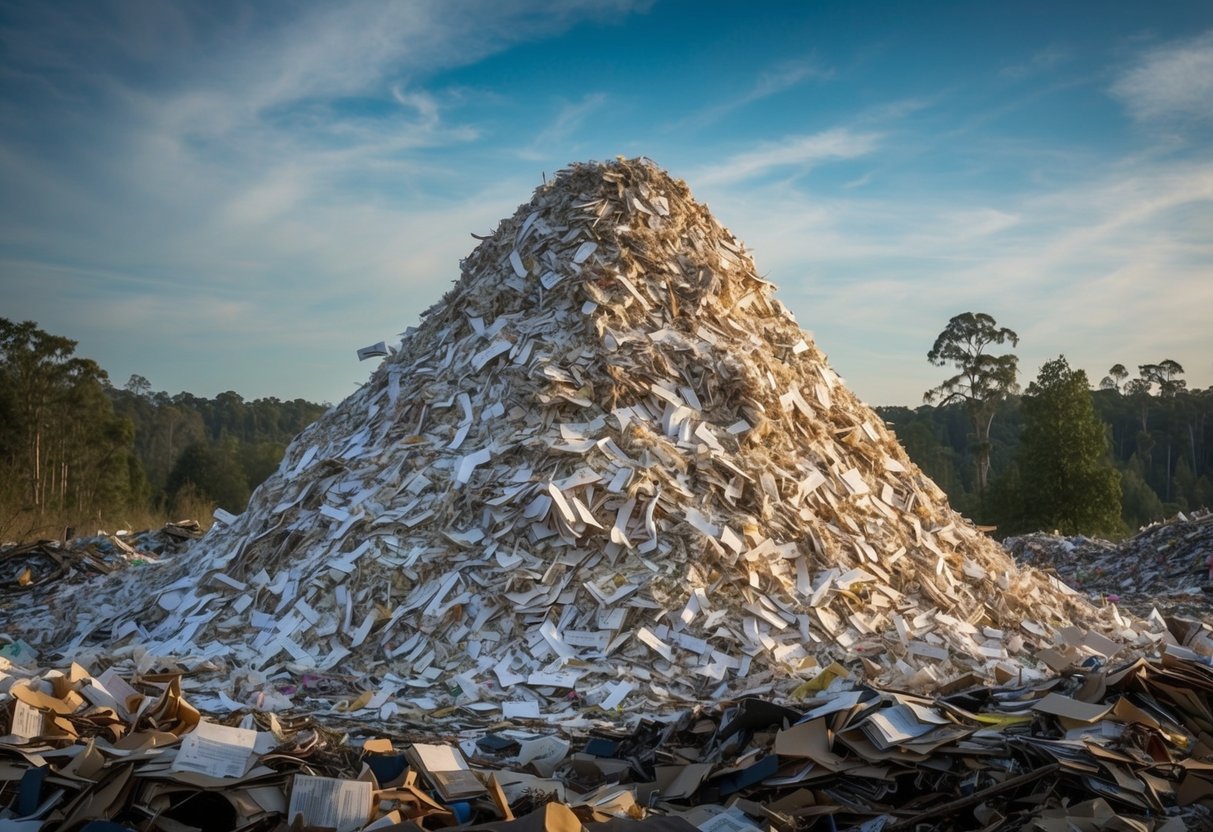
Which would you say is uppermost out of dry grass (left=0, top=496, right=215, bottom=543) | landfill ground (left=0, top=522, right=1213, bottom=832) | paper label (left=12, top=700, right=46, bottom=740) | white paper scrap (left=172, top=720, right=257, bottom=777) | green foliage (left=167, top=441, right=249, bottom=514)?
green foliage (left=167, top=441, right=249, bottom=514)

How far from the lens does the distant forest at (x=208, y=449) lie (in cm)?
2355

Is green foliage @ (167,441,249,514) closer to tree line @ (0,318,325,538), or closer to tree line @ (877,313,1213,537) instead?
tree line @ (0,318,325,538)

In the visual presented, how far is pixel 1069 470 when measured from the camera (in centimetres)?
2327

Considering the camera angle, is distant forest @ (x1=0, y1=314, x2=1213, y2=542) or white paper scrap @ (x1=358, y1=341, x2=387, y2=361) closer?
white paper scrap @ (x1=358, y1=341, x2=387, y2=361)

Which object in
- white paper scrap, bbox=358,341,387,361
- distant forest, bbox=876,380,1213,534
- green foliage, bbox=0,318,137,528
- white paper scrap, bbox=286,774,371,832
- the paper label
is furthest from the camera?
distant forest, bbox=876,380,1213,534

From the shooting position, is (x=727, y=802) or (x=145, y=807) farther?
(x=727, y=802)

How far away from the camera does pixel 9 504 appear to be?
58.9 ft

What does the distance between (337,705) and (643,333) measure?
Answer: 12.8ft

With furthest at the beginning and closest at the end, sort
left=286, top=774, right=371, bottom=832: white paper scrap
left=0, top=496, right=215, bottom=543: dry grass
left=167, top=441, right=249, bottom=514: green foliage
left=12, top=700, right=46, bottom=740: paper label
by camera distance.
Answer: left=167, top=441, right=249, bottom=514: green foliage < left=0, top=496, right=215, bottom=543: dry grass < left=12, top=700, right=46, bottom=740: paper label < left=286, top=774, right=371, bottom=832: white paper scrap

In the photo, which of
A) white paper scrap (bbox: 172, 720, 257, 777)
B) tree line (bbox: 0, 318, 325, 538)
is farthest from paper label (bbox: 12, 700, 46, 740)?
tree line (bbox: 0, 318, 325, 538)

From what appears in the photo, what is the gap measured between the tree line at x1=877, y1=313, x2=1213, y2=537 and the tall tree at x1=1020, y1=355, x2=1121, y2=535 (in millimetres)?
26

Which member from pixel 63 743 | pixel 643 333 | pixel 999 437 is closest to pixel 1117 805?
pixel 63 743

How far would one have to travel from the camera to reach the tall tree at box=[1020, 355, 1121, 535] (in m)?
23.1

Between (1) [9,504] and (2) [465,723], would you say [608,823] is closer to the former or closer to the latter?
(2) [465,723]
